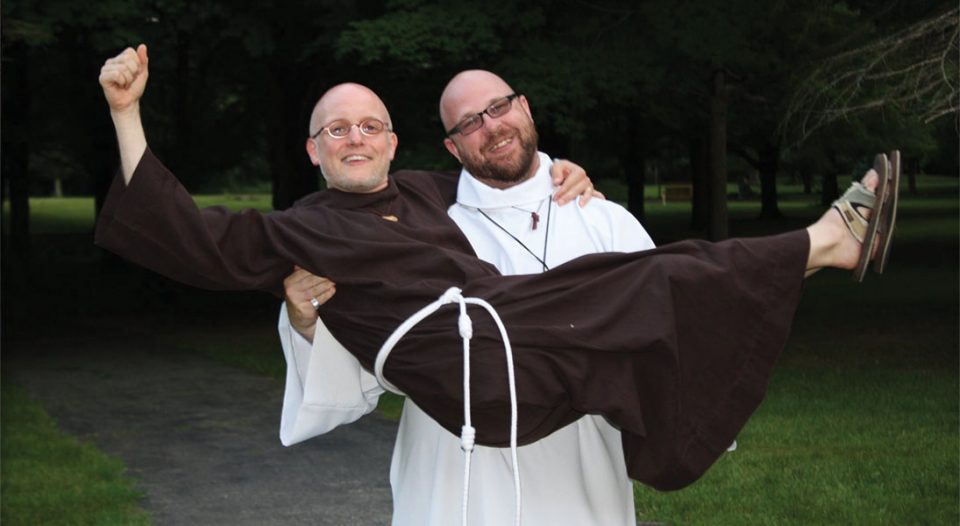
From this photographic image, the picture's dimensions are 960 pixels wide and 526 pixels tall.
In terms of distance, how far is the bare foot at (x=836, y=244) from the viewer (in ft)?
11.3

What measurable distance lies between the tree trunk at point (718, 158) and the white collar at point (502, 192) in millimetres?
11398

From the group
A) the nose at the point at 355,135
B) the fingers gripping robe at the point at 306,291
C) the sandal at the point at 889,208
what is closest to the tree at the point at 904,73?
the sandal at the point at 889,208

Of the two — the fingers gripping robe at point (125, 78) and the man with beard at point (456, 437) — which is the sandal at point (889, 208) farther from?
the fingers gripping robe at point (125, 78)

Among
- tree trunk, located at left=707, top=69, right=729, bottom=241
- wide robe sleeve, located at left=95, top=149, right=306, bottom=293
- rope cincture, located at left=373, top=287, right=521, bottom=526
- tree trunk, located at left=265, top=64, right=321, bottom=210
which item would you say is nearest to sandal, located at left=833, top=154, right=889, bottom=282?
rope cincture, located at left=373, top=287, right=521, bottom=526

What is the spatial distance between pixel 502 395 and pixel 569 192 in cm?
100

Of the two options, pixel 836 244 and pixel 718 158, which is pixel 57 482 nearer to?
pixel 836 244

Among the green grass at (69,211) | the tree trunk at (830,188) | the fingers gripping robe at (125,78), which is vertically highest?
the fingers gripping robe at (125,78)

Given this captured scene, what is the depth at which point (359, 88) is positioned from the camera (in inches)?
157

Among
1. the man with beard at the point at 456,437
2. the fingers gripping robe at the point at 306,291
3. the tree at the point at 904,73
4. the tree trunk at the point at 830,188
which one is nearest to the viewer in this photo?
the fingers gripping robe at the point at 306,291

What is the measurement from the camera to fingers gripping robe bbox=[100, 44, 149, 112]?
3334mm

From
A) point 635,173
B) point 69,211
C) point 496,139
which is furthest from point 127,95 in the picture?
point 69,211

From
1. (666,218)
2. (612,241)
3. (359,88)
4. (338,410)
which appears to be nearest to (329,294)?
(338,410)

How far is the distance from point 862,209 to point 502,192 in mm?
1172

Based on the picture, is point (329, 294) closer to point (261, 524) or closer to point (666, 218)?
point (261, 524)
